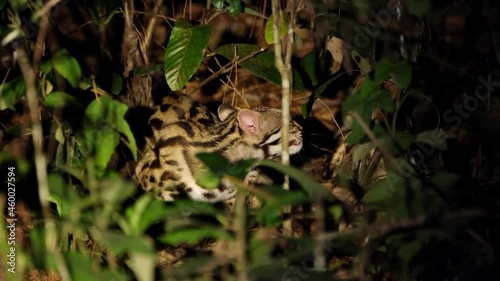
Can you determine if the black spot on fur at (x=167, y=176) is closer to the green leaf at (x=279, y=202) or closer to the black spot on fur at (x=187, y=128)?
the black spot on fur at (x=187, y=128)

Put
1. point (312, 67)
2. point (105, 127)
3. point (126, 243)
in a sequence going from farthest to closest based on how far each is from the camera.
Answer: point (312, 67), point (105, 127), point (126, 243)

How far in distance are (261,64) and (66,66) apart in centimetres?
124

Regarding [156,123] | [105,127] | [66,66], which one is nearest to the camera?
[105,127]

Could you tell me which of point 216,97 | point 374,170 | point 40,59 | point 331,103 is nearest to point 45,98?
point 40,59

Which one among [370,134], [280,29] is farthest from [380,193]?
[280,29]

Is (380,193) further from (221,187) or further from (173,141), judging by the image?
(173,141)

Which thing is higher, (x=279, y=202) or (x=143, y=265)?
(x=279, y=202)

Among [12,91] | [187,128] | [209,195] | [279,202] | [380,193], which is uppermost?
[12,91]

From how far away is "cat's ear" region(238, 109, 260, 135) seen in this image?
564 cm

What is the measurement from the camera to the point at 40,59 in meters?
4.43

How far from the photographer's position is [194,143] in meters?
5.67

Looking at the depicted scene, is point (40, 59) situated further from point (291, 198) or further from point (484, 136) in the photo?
point (484, 136)

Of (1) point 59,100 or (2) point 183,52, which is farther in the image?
(2) point 183,52

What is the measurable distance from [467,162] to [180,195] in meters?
1.96
